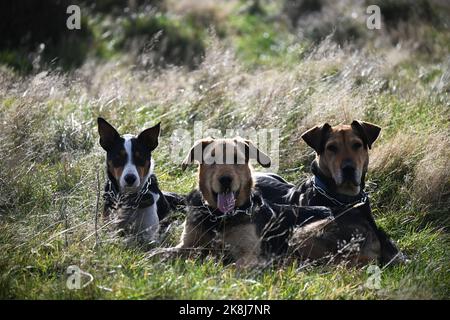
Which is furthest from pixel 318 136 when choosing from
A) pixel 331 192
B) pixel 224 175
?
pixel 224 175

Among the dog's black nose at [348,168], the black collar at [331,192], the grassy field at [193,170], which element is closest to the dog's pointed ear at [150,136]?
the grassy field at [193,170]

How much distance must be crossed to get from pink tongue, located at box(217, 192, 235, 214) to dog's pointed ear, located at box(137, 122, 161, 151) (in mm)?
1214

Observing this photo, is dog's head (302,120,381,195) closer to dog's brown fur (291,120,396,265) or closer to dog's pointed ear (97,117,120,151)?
dog's brown fur (291,120,396,265)

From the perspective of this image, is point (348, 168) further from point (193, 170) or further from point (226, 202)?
point (193, 170)

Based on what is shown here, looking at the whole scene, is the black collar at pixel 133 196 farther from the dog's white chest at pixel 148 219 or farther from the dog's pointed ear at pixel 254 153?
the dog's pointed ear at pixel 254 153

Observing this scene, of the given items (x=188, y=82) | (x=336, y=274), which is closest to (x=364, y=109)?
(x=188, y=82)

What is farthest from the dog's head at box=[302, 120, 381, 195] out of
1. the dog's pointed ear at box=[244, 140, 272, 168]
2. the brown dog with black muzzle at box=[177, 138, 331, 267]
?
the dog's pointed ear at box=[244, 140, 272, 168]

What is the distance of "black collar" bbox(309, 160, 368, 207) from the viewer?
279 inches

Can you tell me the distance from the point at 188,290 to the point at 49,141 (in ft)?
12.8

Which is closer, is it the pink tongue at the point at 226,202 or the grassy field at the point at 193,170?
the grassy field at the point at 193,170

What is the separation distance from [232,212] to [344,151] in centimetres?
132

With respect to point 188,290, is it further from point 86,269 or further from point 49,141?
point 49,141

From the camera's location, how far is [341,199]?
7125mm

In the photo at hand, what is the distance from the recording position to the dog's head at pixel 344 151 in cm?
700
